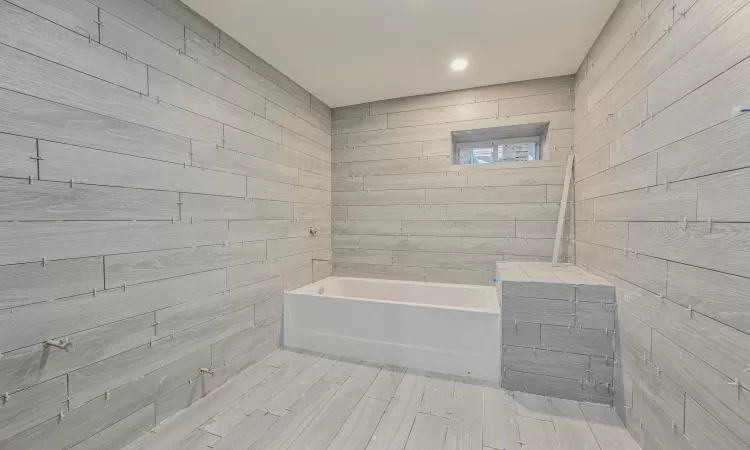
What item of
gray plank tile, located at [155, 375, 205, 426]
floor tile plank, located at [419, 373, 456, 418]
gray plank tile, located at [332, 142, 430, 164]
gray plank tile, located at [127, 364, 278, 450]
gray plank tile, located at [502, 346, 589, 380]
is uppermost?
gray plank tile, located at [332, 142, 430, 164]

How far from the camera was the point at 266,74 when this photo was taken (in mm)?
2455

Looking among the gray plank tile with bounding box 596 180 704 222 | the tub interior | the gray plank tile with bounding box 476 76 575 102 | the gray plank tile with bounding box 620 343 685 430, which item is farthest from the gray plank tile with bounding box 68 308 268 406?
the gray plank tile with bounding box 476 76 575 102

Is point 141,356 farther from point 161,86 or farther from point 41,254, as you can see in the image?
point 161,86

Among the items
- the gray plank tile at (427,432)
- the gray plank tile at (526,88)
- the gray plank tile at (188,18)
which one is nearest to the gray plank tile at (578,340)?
the gray plank tile at (427,432)

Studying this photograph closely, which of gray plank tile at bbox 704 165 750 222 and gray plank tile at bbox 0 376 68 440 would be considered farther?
gray plank tile at bbox 0 376 68 440

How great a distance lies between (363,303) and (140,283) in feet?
4.90

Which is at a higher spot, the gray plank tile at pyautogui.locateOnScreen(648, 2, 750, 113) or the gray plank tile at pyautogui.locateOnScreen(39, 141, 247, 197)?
the gray plank tile at pyautogui.locateOnScreen(648, 2, 750, 113)

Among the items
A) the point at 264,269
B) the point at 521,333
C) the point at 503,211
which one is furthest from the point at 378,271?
the point at 521,333

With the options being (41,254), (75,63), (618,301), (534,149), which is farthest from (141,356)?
(534,149)

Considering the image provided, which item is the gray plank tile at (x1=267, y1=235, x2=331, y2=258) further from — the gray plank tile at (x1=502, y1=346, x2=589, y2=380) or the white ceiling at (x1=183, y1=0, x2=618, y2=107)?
the gray plank tile at (x1=502, y1=346, x2=589, y2=380)

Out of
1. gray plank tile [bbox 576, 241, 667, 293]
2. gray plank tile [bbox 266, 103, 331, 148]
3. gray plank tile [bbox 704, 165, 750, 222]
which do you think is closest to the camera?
gray plank tile [bbox 704, 165, 750, 222]

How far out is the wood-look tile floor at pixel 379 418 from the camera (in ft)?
5.02

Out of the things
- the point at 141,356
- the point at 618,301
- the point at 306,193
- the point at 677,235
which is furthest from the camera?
the point at 306,193

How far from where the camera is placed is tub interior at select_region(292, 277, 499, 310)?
2.76m
